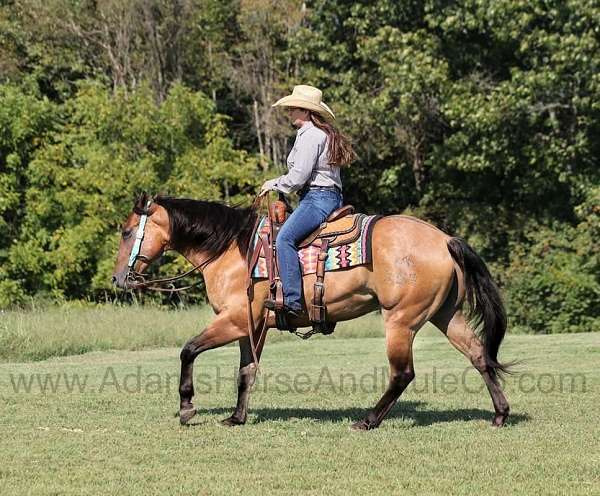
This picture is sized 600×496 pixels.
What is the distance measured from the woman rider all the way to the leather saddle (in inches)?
2.4

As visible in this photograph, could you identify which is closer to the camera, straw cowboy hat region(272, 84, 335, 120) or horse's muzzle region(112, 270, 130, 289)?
straw cowboy hat region(272, 84, 335, 120)

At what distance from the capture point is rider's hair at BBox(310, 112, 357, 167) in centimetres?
893

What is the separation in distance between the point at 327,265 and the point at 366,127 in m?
21.7

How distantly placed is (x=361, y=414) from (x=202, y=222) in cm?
243

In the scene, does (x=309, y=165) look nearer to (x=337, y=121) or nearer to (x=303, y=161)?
(x=303, y=161)

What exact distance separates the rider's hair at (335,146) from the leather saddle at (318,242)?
1.44ft

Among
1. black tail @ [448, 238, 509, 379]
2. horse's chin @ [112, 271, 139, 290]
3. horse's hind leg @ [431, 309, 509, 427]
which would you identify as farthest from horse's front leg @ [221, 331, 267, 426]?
black tail @ [448, 238, 509, 379]

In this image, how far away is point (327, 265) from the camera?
881 cm

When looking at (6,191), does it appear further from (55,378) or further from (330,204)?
(330,204)

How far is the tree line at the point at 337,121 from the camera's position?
25844 millimetres

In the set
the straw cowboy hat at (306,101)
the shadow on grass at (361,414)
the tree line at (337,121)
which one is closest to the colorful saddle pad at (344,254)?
the straw cowboy hat at (306,101)

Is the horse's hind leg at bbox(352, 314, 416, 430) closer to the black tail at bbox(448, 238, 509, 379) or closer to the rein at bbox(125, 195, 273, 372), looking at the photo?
the black tail at bbox(448, 238, 509, 379)

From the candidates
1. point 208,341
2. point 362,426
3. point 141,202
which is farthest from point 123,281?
point 362,426

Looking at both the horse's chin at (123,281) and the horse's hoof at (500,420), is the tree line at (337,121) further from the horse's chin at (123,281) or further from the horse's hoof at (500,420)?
the horse's chin at (123,281)
